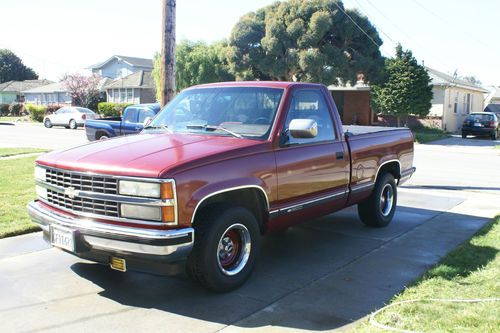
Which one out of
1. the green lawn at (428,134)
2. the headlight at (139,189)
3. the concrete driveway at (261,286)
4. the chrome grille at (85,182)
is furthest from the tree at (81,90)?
the headlight at (139,189)

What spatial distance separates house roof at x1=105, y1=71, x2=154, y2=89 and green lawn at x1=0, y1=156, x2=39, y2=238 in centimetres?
3989

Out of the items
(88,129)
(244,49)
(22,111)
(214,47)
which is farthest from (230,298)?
(22,111)

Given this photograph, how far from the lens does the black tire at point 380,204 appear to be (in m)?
7.32

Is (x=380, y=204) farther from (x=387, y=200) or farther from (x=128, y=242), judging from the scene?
(x=128, y=242)

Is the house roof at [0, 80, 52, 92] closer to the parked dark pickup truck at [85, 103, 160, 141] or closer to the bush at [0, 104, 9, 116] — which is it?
the bush at [0, 104, 9, 116]

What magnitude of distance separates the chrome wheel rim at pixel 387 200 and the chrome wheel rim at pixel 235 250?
134 inches

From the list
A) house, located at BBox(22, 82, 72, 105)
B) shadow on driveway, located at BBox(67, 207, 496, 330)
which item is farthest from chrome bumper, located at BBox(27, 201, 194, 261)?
house, located at BBox(22, 82, 72, 105)

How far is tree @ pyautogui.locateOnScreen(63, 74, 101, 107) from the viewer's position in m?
54.4

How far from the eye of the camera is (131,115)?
1597 cm

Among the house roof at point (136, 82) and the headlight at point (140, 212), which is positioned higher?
the house roof at point (136, 82)

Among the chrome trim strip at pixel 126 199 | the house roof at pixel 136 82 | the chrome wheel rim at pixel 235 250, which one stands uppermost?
the house roof at pixel 136 82

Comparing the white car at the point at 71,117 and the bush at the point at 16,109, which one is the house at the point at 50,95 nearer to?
the bush at the point at 16,109

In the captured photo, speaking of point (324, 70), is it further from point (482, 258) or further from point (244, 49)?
point (482, 258)

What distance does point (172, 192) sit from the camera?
4133 millimetres
